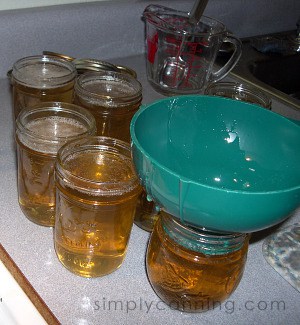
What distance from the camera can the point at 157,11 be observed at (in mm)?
1090

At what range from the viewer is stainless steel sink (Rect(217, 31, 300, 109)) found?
131cm

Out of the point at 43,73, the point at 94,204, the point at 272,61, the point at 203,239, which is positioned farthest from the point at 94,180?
the point at 272,61

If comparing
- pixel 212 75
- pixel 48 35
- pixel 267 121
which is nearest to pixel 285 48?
pixel 212 75

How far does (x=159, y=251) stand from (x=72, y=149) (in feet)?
0.51

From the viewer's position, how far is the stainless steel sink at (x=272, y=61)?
1.31m

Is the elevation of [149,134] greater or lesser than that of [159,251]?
greater

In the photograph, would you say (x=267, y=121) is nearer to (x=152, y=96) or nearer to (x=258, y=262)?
(x=258, y=262)

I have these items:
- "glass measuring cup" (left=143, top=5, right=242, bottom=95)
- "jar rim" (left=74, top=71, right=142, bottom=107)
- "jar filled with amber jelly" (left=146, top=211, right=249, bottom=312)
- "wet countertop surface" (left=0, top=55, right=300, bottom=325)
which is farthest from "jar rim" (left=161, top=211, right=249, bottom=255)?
"glass measuring cup" (left=143, top=5, right=242, bottom=95)

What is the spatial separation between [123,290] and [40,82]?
31 cm

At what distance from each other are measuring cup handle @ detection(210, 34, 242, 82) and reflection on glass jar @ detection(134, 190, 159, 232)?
18.5 inches

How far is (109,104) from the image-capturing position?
70cm

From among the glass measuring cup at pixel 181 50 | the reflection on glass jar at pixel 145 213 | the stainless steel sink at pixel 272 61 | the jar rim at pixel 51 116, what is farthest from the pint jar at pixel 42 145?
the stainless steel sink at pixel 272 61

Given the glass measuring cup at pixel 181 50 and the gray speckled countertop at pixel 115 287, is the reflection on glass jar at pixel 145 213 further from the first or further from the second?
the glass measuring cup at pixel 181 50

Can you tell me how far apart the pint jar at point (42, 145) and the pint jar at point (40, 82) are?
2.6 inches
